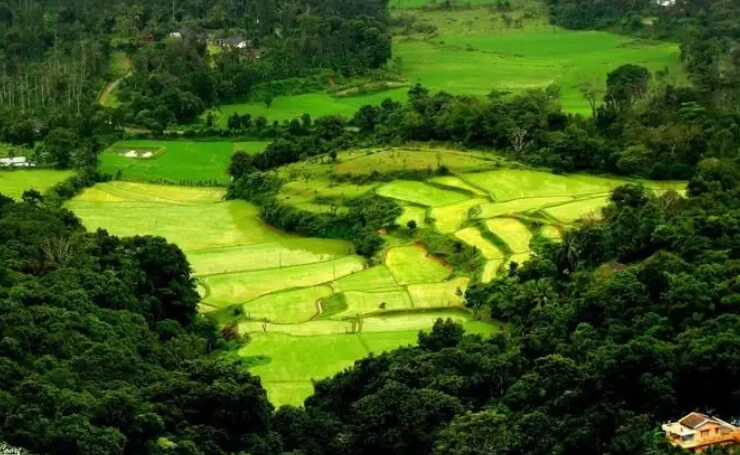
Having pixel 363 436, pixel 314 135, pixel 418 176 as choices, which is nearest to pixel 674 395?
pixel 363 436

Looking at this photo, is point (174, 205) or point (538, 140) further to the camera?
point (538, 140)

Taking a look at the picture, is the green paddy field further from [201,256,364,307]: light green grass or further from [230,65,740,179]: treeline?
[230,65,740,179]: treeline

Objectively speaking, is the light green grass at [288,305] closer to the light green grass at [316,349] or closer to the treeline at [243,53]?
the light green grass at [316,349]

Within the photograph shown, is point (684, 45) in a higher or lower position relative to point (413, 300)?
higher

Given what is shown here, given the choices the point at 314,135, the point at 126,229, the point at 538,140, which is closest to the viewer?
the point at 126,229

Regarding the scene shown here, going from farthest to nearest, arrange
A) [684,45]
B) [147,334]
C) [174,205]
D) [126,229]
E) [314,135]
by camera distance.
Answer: [684,45] < [314,135] < [174,205] < [126,229] < [147,334]

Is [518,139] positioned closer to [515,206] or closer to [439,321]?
[515,206]

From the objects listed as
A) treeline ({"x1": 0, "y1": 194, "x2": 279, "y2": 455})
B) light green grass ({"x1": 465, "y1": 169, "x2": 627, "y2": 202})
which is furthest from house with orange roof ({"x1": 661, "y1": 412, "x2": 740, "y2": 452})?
light green grass ({"x1": 465, "y1": 169, "x2": 627, "y2": 202})

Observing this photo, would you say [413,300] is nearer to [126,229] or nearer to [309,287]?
[309,287]
